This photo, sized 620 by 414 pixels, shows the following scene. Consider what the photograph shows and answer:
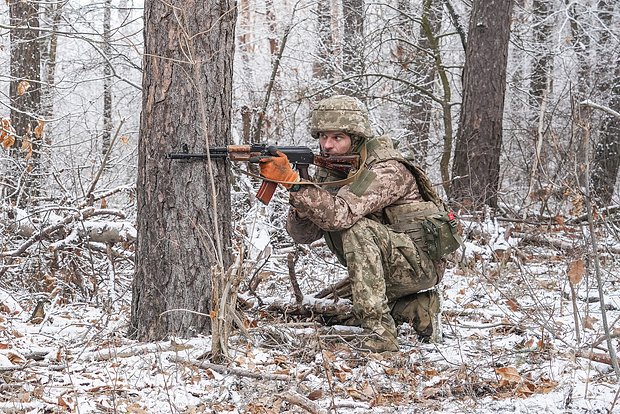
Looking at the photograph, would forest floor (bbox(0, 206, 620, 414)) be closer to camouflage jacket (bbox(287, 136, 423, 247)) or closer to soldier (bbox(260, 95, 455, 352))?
soldier (bbox(260, 95, 455, 352))

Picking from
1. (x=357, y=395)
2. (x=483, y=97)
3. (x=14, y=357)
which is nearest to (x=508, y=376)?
(x=357, y=395)

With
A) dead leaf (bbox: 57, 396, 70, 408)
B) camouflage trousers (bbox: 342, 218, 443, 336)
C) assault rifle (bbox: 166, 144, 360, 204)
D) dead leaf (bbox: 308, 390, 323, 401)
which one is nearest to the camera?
dead leaf (bbox: 57, 396, 70, 408)

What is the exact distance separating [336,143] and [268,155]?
70cm

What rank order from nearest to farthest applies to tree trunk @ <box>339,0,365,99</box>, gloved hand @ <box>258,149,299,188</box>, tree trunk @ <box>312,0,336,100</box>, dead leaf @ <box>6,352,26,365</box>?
dead leaf @ <box>6,352,26,365</box>, gloved hand @ <box>258,149,299,188</box>, tree trunk @ <box>339,0,365,99</box>, tree trunk @ <box>312,0,336,100</box>

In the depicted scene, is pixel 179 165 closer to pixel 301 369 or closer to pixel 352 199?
pixel 352 199

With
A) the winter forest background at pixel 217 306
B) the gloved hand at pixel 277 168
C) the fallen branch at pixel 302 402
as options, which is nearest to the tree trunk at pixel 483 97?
the winter forest background at pixel 217 306

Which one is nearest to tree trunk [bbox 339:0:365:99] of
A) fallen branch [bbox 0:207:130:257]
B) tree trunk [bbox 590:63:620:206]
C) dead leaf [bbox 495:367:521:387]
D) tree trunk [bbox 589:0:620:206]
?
tree trunk [bbox 589:0:620:206]

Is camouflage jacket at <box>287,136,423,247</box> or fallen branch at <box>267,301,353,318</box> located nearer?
camouflage jacket at <box>287,136,423,247</box>

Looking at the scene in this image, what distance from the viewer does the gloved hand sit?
400cm

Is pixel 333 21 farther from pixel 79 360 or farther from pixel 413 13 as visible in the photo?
pixel 79 360

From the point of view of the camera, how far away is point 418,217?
4.52 m

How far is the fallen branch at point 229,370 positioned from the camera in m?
3.39

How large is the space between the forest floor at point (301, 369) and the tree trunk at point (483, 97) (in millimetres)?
3264

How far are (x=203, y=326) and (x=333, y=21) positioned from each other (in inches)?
371
